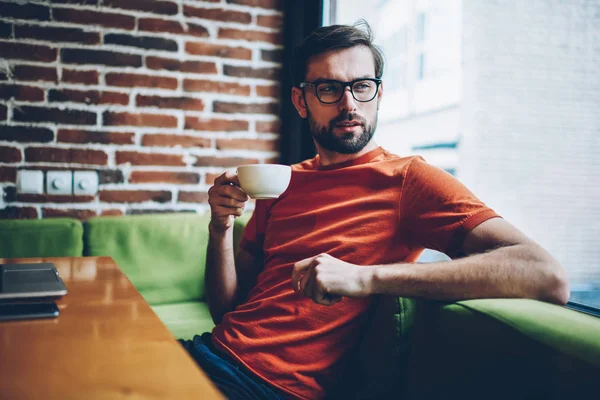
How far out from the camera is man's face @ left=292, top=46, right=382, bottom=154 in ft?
3.95

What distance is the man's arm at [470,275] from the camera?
777 millimetres

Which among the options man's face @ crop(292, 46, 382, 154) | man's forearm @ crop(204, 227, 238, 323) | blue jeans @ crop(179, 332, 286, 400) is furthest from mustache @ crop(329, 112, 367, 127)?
blue jeans @ crop(179, 332, 286, 400)

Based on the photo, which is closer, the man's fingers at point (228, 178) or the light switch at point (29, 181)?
the man's fingers at point (228, 178)

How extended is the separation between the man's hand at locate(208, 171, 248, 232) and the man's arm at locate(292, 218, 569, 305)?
0.30 meters

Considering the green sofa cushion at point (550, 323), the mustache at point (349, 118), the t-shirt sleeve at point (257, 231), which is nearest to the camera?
the green sofa cushion at point (550, 323)

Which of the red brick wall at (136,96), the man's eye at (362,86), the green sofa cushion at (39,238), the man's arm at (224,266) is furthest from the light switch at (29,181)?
the man's eye at (362,86)

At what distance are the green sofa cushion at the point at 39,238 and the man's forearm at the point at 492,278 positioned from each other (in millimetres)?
1320

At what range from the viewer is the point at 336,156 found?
49.7 inches

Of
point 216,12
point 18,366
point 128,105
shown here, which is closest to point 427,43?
point 216,12

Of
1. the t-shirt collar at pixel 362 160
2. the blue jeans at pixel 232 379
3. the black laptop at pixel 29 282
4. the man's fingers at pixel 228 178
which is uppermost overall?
the t-shirt collar at pixel 362 160

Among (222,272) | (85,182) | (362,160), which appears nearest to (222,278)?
(222,272)

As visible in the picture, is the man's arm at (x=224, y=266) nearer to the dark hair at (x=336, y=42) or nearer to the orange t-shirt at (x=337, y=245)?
the orange t-shirt at (x=337, y=245)

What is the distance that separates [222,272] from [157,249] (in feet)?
2.15

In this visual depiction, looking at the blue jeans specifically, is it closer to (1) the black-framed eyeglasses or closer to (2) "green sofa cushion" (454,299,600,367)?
(2) "green sofa cushion" (454,299,600,367)
